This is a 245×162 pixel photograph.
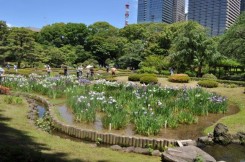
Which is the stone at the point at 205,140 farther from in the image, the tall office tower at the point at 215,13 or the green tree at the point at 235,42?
the tall office tower at the point at 215,13

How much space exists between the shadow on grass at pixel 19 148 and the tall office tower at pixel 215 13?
11737 centimetres

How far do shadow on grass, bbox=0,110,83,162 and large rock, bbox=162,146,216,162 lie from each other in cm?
214

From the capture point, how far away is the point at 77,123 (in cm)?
1217

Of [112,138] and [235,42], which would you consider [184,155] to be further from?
[235,42]

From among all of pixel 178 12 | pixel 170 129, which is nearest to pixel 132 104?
pixel 170 129

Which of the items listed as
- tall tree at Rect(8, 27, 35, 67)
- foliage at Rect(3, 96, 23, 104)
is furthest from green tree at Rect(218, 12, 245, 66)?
foliage at Rect(3, 96, 23, 104)

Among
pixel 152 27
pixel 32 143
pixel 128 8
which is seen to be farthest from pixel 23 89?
pixel 128 8

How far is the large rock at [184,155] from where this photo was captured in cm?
749

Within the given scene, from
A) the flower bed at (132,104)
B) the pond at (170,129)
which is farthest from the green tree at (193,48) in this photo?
the pond at (170,129)

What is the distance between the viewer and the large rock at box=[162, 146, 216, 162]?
24.6ft

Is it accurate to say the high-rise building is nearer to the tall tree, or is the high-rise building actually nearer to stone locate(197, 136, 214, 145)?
the tall tree

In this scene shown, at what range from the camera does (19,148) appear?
255 inches

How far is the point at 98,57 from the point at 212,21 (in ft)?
233

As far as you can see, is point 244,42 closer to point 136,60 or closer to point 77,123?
point 136,60
